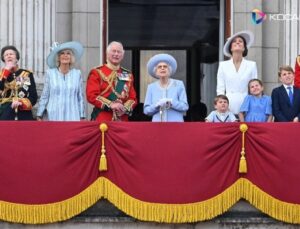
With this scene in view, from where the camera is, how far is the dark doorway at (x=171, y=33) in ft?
53.8

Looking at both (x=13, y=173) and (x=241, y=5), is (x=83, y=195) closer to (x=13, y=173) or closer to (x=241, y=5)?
(x=13, y=173)

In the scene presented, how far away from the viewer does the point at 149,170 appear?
10.6 meters

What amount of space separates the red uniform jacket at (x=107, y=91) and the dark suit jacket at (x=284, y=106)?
1741mm

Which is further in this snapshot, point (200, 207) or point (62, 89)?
point (62, 89)

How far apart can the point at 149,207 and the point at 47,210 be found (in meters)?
1.12

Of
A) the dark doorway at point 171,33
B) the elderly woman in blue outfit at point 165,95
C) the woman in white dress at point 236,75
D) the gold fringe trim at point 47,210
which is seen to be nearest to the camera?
the gold fringe trim at point 47,210

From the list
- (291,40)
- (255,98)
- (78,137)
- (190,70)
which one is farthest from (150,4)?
(78,137)

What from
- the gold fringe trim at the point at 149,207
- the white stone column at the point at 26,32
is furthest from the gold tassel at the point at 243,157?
the white stone column at the point at 26,32

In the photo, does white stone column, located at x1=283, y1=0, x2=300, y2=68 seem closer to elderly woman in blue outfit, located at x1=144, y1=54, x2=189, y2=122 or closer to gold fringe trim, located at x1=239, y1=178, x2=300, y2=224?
elderly woman in blue outfit, located at x1=144, y1=54, x2=189, y2=122

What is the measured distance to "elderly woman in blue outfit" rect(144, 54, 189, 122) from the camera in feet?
36.9

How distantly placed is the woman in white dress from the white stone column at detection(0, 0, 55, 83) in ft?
9.91

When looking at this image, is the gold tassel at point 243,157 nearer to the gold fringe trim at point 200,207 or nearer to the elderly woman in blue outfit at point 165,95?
the gold fringe trim at point 200,207

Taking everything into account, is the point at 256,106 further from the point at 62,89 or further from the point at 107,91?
the point at 62,89

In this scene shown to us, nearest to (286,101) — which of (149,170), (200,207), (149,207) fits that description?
(200,207)
